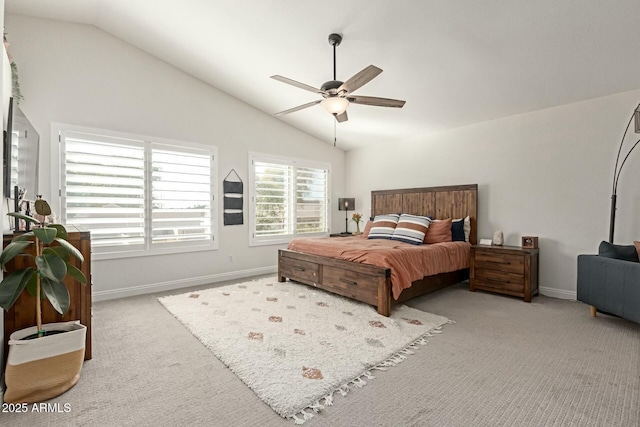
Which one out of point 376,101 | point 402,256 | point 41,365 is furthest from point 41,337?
point 376,101

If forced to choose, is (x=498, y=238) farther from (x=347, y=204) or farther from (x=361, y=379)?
(x=361, y=379)

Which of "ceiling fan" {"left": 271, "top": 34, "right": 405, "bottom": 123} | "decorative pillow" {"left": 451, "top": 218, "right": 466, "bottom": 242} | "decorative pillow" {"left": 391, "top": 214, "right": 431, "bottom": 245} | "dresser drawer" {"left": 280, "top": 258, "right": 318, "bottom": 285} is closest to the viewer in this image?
"ceiling fan" {"left": 271, "top": 34, "right": 405, "bottom": 123}

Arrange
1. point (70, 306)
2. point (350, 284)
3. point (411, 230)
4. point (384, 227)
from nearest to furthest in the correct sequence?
1. point (70, 306)
2. point (350, 284)
3. point (411, 230)
4. point (384, 227)

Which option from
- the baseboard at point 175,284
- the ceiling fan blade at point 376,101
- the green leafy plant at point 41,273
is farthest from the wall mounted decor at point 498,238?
the green leafy plant at point 41,273

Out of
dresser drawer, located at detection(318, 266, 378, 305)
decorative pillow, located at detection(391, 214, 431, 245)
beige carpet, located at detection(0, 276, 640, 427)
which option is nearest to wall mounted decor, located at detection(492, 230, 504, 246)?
decorative pillow, located at detection(391, 214, 431, 245)

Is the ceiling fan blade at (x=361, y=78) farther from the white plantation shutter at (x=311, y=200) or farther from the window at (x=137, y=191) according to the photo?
the white plantation shutter at (x=311, y=200)

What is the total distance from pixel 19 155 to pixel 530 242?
18.3 feet

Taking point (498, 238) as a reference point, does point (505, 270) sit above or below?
below

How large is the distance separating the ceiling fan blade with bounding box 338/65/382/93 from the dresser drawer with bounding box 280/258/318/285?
229 centimetres

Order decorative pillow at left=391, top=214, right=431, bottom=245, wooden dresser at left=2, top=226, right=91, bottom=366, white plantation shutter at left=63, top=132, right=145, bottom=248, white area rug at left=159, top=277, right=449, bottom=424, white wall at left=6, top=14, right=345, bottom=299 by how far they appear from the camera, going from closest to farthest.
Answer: white area rug at left=159, top=277, right=449, bottom=424 < wooden dresser at left=2, top=226, right=91, bottom=366 < white wall at left=6, top=14, right=345, bottom=299 < white plantation shutter at left=63, top=132, right=145, bottom=248 < decorative pillow at left=391, top=214, right=431, bottom=245

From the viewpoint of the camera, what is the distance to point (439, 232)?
Answer: 4.56 m

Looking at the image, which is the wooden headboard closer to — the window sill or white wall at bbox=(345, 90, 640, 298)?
white wall at bbox=(345, 90, 640, 298)

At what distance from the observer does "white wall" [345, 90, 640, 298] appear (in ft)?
11.8

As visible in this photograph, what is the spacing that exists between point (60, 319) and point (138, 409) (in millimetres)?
1050
